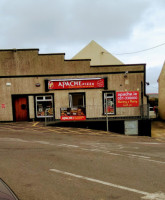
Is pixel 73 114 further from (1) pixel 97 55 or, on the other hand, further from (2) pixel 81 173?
(1) pixel 97 55

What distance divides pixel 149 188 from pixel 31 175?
3.21 m

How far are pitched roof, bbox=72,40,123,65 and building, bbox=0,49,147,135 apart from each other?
6.12 metres

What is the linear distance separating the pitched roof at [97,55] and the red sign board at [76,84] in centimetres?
640

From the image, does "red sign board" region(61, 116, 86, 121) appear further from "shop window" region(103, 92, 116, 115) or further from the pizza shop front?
"shop window" region(103, 92, 116, 115)

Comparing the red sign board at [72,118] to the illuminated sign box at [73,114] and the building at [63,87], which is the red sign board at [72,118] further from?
the building at [63,87]

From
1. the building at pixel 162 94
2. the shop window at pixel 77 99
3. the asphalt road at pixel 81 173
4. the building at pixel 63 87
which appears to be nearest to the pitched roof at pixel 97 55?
the building at pixel 63 87

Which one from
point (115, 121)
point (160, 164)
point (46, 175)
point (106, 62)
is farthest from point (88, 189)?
point (106, 62)

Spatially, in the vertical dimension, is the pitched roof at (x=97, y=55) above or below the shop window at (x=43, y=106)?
above

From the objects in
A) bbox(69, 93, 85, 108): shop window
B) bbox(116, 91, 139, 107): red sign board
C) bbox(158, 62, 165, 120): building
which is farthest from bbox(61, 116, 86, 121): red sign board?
bbox(158, 62, 165, 120): building

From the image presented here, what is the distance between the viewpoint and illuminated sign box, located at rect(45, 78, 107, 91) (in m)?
15.3

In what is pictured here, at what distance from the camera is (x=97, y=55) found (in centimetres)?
2155

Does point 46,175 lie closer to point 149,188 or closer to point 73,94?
point 149,188

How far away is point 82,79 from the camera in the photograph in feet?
50.0

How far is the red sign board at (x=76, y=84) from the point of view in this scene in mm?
15273
